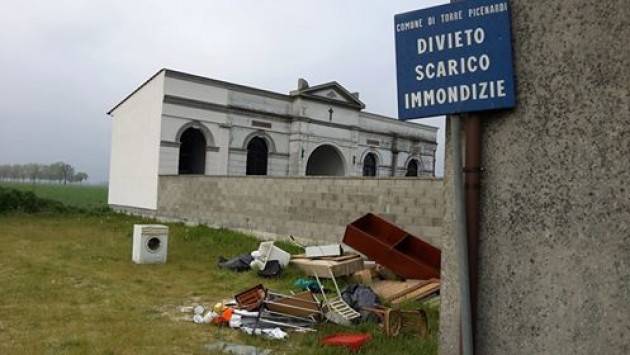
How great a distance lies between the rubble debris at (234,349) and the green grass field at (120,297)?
0.12 metres

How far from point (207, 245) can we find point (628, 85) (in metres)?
10.8

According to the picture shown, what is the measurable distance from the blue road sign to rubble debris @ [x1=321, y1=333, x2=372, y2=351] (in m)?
2.84

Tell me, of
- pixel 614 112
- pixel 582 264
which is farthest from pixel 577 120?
pixel 582 264

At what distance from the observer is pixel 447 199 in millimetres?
2312

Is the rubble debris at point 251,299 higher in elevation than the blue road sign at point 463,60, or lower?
lower

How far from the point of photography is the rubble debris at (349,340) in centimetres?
434

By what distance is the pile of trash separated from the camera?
5051 mm

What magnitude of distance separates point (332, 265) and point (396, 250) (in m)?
1.07

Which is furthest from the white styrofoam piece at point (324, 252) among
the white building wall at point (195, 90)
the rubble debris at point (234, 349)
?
the white building wall at point (195, 90)

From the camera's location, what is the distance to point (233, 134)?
19781mm

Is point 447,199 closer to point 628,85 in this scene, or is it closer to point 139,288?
point 628,85

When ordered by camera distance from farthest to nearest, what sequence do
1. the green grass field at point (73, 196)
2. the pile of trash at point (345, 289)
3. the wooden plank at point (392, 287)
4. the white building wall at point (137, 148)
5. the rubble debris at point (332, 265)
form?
1. the green grass field at point (73, 196)
2. the white building wall at point (137, 148)
3. the rubble debris at point (332, 265)
4. the wooden plank at point (392, 287)
5. the pile of trash at point (345, 289)

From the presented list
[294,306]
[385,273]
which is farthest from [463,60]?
[385,273]

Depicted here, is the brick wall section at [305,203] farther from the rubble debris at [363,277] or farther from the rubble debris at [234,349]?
the rubble debris at [234,349]
